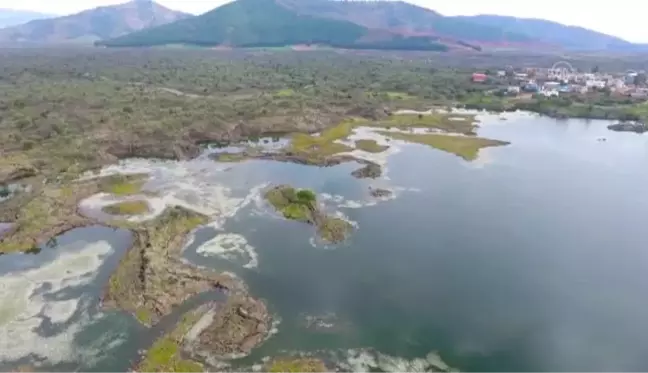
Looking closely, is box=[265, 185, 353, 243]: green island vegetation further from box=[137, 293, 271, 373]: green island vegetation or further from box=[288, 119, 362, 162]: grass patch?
box=[288, 119, 362, 162]: grass patch

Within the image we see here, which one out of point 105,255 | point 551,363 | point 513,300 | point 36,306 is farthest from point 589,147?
point 36,306

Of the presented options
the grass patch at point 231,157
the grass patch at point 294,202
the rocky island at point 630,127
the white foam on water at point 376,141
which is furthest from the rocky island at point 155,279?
the rocky island at point 630,127

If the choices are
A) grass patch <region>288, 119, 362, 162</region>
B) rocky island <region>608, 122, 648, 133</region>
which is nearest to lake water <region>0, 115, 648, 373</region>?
grass patch <region>288, 119, 362, 162</region>

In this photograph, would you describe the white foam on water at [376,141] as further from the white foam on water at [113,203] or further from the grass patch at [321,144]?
the white foam on water at [113,203]

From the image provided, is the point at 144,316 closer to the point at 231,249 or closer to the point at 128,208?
the point at 231,249

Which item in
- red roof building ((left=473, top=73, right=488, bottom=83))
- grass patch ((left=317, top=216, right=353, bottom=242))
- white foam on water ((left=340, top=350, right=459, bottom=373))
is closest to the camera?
white foam on water ((left=340, top=350, right=459, bottom=373))
